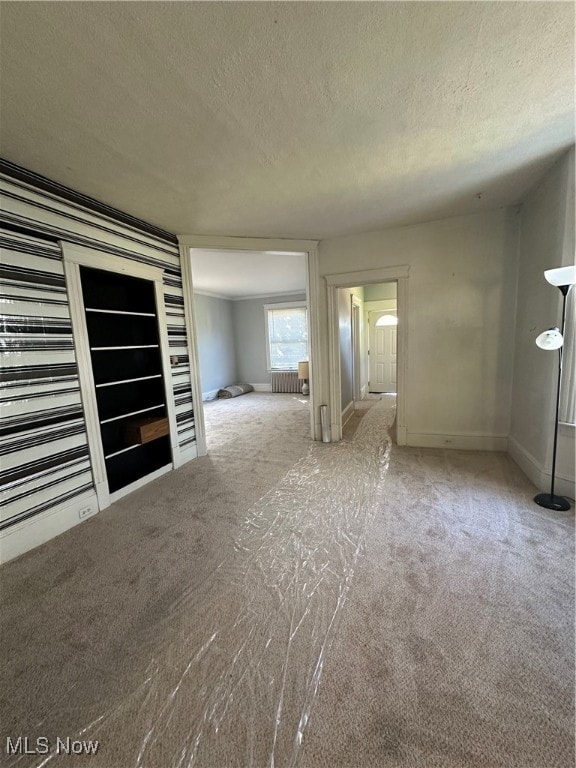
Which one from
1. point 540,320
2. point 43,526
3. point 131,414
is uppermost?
point 540,320

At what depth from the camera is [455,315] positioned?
336 centimetres

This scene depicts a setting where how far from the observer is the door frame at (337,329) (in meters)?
3.51

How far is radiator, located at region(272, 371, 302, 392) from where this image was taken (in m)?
7.65

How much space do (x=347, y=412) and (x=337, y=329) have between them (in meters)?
1.75

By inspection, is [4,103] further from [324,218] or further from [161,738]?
[161,738]

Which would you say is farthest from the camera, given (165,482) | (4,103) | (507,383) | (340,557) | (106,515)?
(507,383)

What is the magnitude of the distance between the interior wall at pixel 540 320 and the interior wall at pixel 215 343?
18.4ft

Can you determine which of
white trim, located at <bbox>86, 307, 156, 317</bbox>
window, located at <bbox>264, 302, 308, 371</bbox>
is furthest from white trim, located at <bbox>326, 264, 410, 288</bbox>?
window, located at <bbox>264, 302, 308, 371</bbox>

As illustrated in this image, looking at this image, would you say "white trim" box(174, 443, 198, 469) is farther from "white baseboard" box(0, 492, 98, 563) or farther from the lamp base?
→ the lamp base

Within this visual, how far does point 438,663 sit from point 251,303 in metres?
7.67

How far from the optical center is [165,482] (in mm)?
3008

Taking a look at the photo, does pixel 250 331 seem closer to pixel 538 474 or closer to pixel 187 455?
pixel 187 455

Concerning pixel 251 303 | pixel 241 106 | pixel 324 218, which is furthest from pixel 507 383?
pixel 251 303

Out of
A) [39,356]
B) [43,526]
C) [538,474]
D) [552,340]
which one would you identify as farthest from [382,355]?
[43,526]
